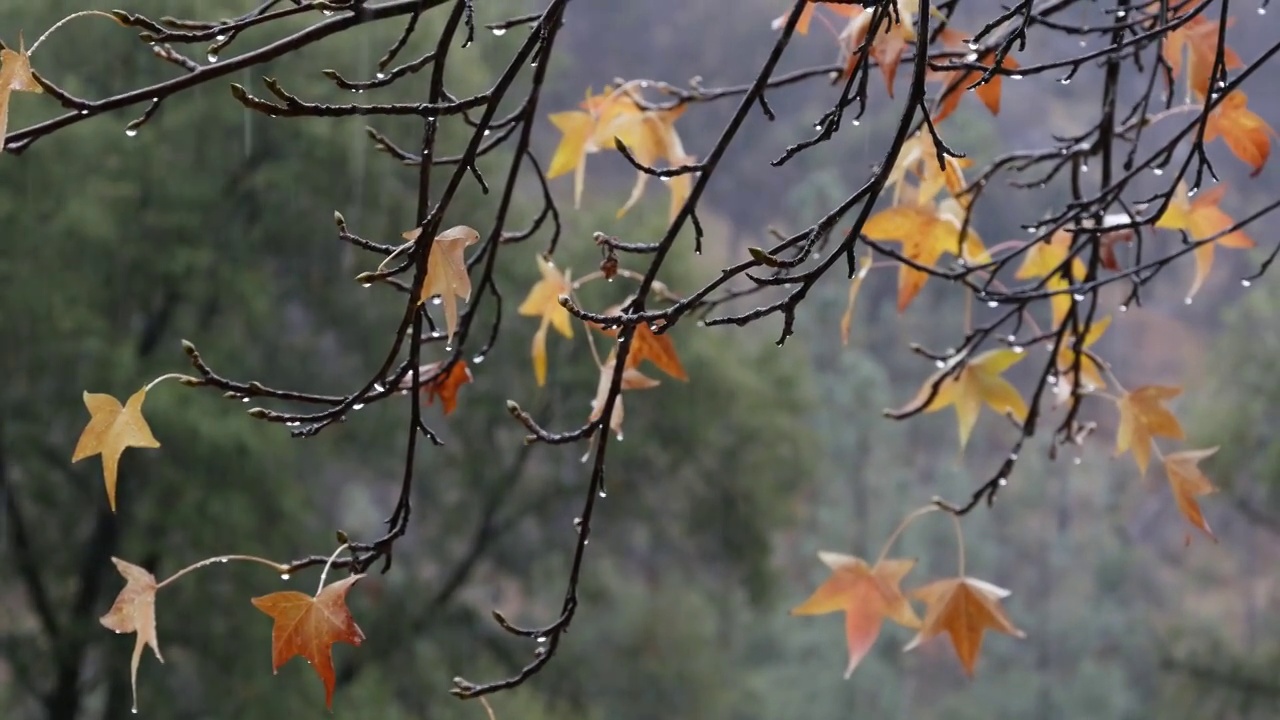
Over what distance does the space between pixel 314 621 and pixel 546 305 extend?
9.6 inches

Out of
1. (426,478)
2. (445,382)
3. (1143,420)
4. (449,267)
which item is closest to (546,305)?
(445,382)

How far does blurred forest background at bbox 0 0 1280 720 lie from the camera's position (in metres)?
3.36

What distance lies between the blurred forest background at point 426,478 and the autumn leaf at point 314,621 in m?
2.68

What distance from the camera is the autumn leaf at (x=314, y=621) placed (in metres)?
0.40

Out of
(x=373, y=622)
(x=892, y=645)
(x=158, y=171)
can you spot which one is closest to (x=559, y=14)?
(x=158, y=171)

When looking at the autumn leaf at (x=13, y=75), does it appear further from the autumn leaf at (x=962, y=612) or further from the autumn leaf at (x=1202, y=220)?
the autumn leaf at (x=1202, y=220)

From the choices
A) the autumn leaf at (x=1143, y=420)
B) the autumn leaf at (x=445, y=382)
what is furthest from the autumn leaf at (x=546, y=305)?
the autumn leaf at (x=1143, y=420)

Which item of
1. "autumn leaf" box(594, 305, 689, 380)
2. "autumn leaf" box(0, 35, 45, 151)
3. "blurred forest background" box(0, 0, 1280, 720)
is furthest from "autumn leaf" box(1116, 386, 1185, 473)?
"blurred forest background" box(0, 0, 1280, 720)

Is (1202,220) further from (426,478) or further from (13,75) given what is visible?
(426,478)

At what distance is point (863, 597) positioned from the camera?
0.59 metres

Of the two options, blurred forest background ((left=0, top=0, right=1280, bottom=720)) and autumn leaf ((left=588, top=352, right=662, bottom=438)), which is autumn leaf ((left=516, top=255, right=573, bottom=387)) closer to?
autumn leaf ((left=588, top=352, right=662, bottom=438))

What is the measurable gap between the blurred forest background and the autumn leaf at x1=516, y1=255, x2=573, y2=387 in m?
2.48

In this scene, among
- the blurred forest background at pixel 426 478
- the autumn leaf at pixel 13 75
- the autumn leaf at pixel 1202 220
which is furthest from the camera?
the blurred forest background at pixel 426 478

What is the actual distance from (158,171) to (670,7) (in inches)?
277
